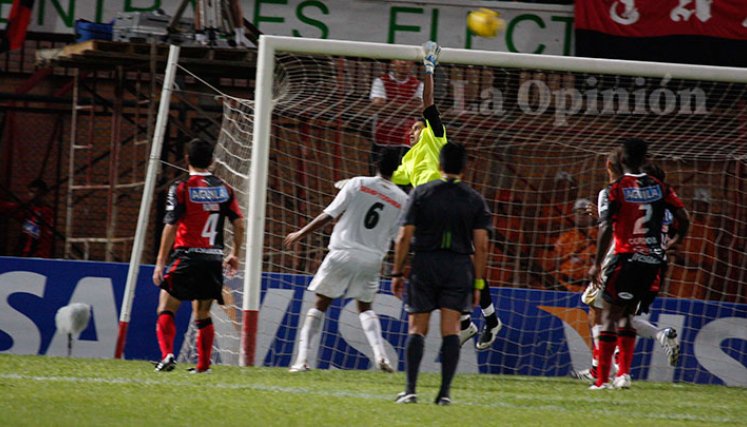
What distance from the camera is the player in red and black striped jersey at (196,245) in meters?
9.36

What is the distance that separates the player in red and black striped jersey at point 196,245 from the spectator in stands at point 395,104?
4174 millimetres

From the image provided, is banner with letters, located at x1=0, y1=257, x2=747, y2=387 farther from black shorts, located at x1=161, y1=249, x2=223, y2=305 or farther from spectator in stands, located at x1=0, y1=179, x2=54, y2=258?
spectator in stands, located at x1=0, y1=179, x2=54, y2=258

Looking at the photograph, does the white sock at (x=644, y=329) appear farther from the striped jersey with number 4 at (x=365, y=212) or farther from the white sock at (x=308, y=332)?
the white sock at (x=308, y=332)

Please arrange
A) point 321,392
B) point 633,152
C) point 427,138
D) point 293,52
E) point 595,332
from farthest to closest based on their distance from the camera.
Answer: point 595,332, point 293,52, point 427,138, point 633,152, point 321,392

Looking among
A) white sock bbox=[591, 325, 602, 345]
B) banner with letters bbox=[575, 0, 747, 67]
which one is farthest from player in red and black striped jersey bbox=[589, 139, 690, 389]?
banner with letters bbox=[575, 0, 747, 67]

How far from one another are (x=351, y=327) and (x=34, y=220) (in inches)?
267

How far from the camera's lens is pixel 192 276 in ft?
30.7

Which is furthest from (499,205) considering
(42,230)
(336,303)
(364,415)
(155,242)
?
(364,415)

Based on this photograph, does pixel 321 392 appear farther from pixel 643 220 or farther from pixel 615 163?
pixel 615 163

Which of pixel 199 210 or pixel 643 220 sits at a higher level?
pixel 643 220

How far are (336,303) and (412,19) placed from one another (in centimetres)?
700

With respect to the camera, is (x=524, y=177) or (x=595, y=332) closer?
(x=595, y=332)

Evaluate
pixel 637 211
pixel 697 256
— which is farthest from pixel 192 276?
pixel 697 256

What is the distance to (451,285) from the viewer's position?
7668 millimetres
